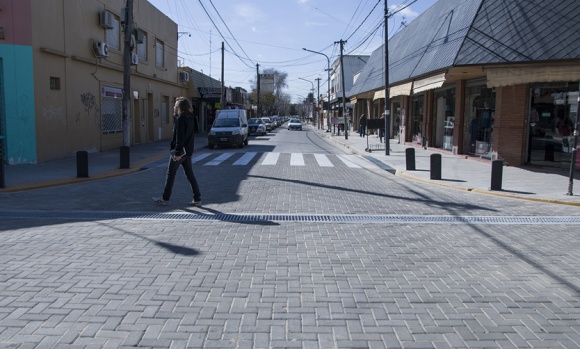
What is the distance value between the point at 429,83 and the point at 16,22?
569 inches

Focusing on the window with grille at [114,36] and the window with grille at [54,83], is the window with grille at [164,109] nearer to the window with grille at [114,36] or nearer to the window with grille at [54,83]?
Result: the window with grille at [114,36]

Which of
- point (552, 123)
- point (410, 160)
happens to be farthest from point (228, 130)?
point (552, 123)

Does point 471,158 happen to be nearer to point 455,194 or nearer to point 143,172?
point 455,194

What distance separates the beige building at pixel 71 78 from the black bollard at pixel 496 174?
12021 millimetres

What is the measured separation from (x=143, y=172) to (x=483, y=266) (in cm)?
1158

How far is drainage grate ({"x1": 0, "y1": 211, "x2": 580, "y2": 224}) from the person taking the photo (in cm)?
825

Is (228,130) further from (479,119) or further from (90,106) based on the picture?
(479,119)

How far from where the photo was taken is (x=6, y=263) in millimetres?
5582

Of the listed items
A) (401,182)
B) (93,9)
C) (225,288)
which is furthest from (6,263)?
(93,9)

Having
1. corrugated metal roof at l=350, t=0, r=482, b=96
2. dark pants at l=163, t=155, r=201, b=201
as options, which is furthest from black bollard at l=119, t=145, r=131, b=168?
corrugated metal roof at l=350, t=0, r=482, b=96

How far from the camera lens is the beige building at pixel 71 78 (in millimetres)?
15219

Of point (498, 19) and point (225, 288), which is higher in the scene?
point (498, 19)

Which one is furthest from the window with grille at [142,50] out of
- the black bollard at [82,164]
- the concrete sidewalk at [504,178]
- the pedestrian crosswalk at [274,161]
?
the concrete sidewalk at [504,178]

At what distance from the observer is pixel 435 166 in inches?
522
